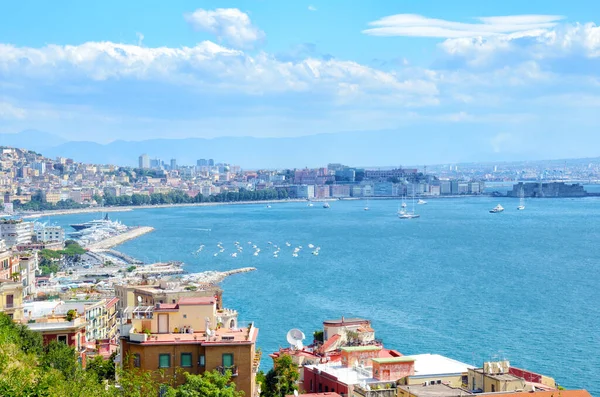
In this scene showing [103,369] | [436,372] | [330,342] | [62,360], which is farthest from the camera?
[330,342]

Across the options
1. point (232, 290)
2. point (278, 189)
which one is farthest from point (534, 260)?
point (278, 189)

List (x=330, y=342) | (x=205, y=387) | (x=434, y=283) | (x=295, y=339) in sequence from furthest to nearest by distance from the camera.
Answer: (x=434, y=283) → (x=330, y=342) → (x=295, y=339) → (x=205, y=387)

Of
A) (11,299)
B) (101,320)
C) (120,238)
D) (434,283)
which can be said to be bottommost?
(120,238)

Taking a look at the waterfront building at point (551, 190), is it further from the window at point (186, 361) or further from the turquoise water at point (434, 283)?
the window at point (186, 361)

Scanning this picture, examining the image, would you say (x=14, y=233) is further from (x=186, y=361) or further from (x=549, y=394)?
(x=549, y=394)

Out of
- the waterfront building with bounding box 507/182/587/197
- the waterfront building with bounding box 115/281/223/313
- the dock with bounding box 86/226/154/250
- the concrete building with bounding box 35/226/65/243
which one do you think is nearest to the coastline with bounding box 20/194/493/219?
the waterfront building with bounding box 507/182/587/197

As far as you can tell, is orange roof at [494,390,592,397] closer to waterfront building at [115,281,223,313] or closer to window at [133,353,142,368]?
window at [133,353,142,368]

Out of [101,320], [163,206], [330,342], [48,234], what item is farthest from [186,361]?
[163,206]

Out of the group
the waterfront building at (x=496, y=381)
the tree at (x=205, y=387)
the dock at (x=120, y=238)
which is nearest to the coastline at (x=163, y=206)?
the dock at (x=120, y=238)
